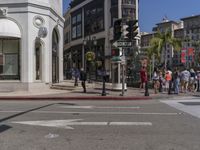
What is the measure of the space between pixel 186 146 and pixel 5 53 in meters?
21.4

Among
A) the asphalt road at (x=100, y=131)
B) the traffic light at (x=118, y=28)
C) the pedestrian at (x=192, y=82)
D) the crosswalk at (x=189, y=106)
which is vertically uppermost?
the traffic light at (x=118, y=28)

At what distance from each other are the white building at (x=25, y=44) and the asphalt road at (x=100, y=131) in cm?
1331

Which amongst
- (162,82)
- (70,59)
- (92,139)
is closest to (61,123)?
(92,139)

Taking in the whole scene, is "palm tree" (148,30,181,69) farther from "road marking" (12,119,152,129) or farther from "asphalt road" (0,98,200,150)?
"road marking" (12,119,152,129)

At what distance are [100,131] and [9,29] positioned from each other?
1811 centimetres

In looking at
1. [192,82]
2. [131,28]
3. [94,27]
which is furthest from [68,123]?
[94,27]

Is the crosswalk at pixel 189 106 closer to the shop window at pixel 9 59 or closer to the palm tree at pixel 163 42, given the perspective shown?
the shop window at pixel 9 59

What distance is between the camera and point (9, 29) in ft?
87.2

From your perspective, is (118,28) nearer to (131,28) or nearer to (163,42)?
(131,28)

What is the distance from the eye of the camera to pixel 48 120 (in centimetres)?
1228

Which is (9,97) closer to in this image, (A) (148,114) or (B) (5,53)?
(B) (5,53)

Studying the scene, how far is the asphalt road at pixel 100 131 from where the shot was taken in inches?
330

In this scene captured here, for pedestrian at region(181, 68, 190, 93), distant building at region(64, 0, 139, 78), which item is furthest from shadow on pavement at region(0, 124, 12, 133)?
distant building at region(64, 0, 139, 78)

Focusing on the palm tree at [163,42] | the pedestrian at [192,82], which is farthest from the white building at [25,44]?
the palm tree at [163,42]
